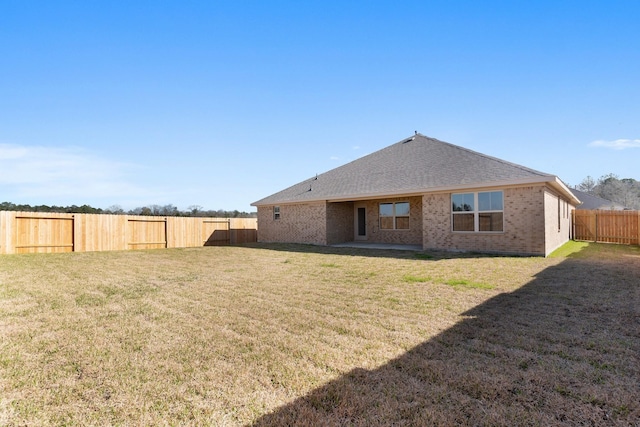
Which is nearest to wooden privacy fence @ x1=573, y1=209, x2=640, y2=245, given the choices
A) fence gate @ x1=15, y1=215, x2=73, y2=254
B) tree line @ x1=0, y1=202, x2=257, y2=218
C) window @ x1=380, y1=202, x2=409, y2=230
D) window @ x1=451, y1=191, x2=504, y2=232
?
window @ x1=451, y1=191, x2=504, y2=232

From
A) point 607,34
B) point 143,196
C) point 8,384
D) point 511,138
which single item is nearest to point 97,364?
point 8,384

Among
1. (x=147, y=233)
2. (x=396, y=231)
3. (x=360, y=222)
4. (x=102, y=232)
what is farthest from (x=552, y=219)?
(x=102, y=232)

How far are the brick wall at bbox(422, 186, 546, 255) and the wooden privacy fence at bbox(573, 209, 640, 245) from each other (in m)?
9.59

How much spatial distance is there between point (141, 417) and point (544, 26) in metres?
15.0

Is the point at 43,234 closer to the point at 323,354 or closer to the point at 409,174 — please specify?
the point at 323,354

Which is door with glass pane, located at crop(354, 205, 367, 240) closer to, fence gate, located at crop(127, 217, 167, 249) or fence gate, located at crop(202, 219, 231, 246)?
fence gate, located at crop(202, 219, 231, 246)

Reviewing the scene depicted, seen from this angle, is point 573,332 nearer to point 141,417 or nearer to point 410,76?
point 141,417

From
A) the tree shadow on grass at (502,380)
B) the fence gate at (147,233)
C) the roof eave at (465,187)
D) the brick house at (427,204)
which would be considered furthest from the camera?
the fence gate at (147,233)

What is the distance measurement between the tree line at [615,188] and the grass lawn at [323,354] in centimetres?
6651

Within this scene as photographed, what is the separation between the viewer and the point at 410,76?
13344 millimetres

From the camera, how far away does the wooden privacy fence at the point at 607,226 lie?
16141 millimetres

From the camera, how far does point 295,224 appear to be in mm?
19234

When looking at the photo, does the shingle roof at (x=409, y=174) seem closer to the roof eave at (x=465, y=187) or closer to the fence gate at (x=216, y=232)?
the roof eave at (x=465, y=187)

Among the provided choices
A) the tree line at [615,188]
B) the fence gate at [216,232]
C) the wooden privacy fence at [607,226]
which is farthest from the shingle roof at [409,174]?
the tree line at [615,188]
